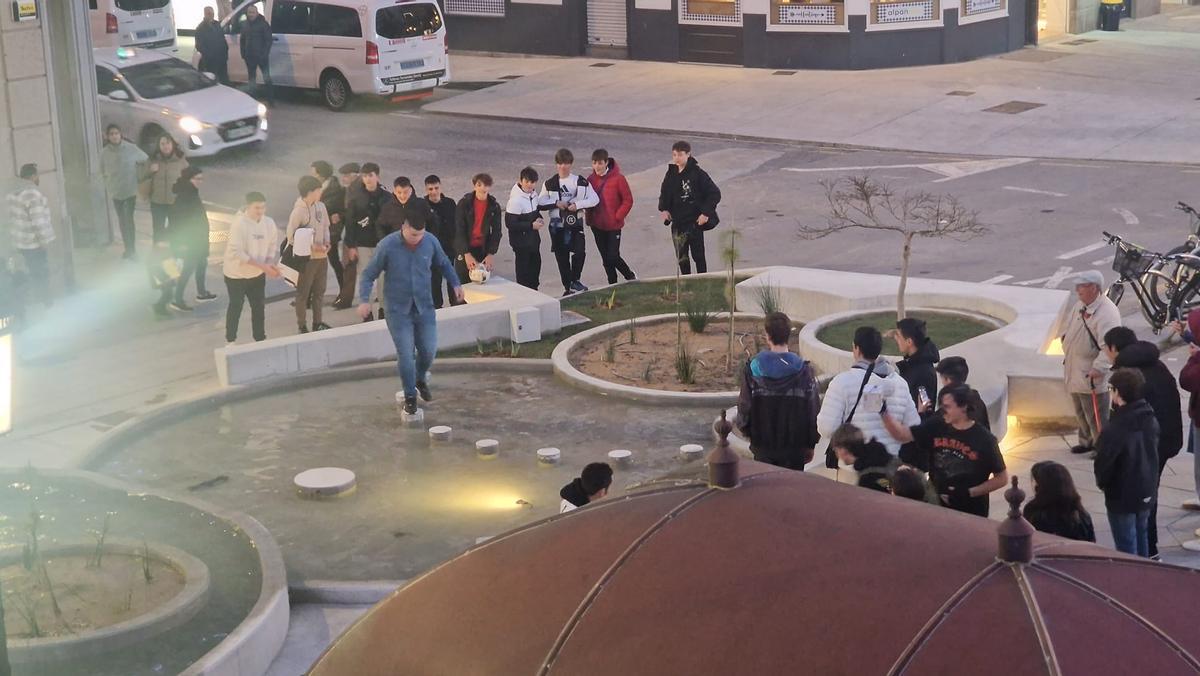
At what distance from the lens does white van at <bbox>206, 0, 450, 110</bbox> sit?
28.8 meters

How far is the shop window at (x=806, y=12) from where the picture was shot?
103 ft

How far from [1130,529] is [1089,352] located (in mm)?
2465

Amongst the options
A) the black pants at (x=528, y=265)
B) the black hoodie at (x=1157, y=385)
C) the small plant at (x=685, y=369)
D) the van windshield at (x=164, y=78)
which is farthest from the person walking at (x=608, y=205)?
the van windshield at (x=164, y=78)

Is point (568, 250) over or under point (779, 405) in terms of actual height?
under

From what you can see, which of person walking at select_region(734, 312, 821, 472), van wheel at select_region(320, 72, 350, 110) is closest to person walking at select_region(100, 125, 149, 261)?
van wheel at select_region(320, 72, 350, 110)

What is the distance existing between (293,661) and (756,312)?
7.61 metres

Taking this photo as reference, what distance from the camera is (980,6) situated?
107ft

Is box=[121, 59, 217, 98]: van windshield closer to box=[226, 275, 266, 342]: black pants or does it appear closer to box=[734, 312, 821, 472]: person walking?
box=[226, 275, 266, 342]: black pants

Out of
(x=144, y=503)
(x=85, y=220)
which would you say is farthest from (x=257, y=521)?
(x=85, y=220)

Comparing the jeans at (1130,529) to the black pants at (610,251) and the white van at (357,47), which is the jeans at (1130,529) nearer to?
the black pants at (610,251)

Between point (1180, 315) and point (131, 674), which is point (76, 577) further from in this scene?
point (1180, 315)

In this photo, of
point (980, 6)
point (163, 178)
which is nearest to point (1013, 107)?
point (980, 6)

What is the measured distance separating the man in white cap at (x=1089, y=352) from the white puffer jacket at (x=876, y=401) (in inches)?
109

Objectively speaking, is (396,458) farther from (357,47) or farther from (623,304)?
(357,47)
